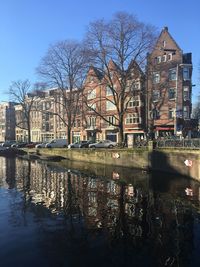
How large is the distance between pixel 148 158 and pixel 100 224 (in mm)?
22816

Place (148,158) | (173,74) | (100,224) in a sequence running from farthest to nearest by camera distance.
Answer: (173,74) → (148,158) → (100,224)

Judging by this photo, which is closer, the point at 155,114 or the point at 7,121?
the point at 155,114

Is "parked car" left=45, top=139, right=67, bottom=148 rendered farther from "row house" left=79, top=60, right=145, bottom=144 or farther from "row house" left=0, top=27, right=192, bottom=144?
"row house" left=0, top=27, right=192, bottom=144

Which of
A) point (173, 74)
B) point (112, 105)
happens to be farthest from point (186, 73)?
point (112, 105)

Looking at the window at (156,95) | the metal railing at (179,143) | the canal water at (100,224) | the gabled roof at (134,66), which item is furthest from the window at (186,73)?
the canal water at (100,224)

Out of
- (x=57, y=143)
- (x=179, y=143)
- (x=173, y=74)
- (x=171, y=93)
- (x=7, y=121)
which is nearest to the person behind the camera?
(x=179, y=143)

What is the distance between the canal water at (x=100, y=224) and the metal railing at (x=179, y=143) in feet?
15.4

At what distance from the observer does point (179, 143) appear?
34.8m

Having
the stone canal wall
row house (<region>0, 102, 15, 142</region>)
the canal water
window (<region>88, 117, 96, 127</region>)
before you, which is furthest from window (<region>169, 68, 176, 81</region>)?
row house (<region>0, 102, 15, 142</region>)

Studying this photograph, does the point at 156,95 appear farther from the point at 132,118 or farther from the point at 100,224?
the point at 100,224

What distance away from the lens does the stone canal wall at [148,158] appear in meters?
31.6

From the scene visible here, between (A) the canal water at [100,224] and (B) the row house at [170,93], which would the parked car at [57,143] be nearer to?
(B) the row house at [170,93]

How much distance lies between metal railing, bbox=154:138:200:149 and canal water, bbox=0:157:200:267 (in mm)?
4693

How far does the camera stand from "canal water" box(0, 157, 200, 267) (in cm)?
1245
